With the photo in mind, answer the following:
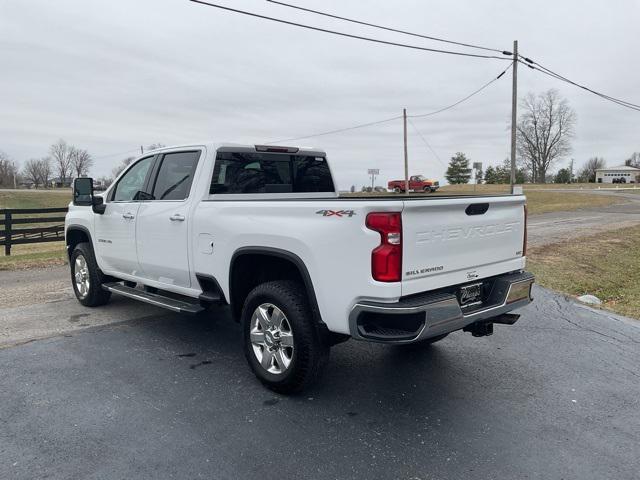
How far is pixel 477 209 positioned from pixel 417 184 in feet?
143

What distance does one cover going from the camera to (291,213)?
365cm

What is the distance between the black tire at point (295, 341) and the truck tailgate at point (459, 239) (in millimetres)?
817

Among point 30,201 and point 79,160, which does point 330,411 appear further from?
point 79,160

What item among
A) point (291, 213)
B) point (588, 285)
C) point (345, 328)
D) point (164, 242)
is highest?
point (291, 213)

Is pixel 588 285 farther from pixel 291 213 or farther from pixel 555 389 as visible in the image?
pixel 291 213

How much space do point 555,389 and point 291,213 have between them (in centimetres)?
258

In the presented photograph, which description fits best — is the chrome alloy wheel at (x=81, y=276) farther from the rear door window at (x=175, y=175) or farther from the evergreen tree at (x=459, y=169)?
the evergreen tree at (x=459, y=169)

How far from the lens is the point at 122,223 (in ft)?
18.2

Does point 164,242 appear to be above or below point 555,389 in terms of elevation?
above

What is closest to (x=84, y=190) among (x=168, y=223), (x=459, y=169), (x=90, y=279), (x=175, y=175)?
(x=90, y=279)

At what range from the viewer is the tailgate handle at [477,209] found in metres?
3.70

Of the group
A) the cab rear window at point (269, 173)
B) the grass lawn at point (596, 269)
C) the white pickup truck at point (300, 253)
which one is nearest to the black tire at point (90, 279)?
the white pickup truck at point (300, 253)

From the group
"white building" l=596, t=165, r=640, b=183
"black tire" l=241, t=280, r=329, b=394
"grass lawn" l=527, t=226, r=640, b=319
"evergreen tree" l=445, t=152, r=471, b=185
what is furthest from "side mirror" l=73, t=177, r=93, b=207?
"white building" l=596, t=165, r=640, b=183

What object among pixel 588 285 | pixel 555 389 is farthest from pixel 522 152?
pixel 555 389
